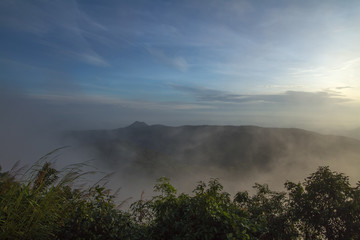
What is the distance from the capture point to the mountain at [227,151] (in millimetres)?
110125

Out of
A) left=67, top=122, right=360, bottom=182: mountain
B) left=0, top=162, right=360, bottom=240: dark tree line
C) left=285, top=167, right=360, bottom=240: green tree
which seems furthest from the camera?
left=67, top=122, right=360, bottom=182: mountain

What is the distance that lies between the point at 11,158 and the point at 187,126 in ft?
426

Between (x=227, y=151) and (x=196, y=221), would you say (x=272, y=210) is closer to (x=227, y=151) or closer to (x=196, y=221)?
(x=196, y=221)

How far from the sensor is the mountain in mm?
110125

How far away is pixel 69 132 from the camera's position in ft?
614

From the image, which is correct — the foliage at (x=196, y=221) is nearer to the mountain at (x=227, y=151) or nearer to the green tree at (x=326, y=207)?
the green tree at (x=326, y=207)

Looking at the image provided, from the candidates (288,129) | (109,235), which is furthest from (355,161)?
(109,235)

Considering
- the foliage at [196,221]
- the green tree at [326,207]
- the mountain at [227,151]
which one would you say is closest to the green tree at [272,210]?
the green tree at [326,207]

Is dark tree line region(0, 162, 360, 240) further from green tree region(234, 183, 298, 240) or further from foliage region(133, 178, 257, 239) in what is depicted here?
green tree region(234, 183, 298, 240)

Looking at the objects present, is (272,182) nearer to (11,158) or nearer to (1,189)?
(1,189)

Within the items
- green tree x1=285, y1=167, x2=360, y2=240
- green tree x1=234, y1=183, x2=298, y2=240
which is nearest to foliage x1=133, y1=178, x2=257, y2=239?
green tree x1=234, y1=183, x2=298, y2=240

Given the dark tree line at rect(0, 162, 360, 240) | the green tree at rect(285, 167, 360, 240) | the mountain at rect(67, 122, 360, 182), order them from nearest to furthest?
1. the dark tree line at rect(0, 162, 360, 240)
2. the green tree at rect(285, 167, 360, 240)
3. the mountain at rect(67, 122, 360, 182)

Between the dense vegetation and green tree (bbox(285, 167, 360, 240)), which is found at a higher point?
the dense vegetation

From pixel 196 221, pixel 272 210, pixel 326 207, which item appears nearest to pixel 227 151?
pixel 272 210
